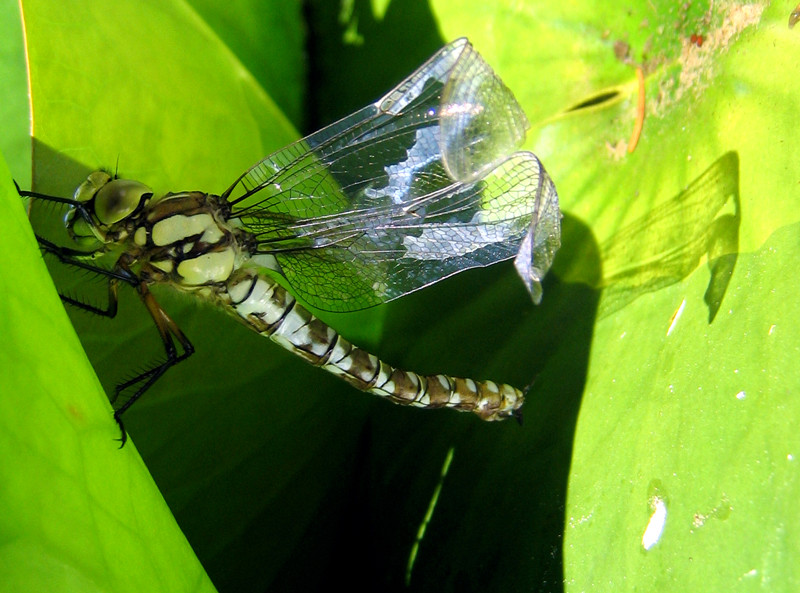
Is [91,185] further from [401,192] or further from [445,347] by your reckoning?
[445,347]

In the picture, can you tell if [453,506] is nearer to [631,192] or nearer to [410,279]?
[410,279]

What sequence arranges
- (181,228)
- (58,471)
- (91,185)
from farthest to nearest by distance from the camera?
(181,228)
(91,185)
(58,471)

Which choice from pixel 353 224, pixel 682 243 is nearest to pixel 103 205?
pixel 353 224

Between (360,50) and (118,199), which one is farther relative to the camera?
(360,50)

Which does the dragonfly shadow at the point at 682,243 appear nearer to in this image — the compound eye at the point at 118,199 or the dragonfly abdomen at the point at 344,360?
the dragonfly abdomen at the point at 344,360

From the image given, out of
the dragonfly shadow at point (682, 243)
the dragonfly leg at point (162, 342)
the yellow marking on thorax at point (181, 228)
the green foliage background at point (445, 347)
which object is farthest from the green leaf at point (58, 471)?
the dragonfly shadow at point (682, 243)

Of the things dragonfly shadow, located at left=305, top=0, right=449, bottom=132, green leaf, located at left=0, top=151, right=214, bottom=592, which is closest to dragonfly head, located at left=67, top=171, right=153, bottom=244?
green leaf, located at left=0, top=151, right=214, bottom=592

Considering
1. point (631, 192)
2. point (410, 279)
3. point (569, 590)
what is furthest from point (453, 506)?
point (631, 192)

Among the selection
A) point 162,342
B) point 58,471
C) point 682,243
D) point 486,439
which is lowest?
point 486,439
